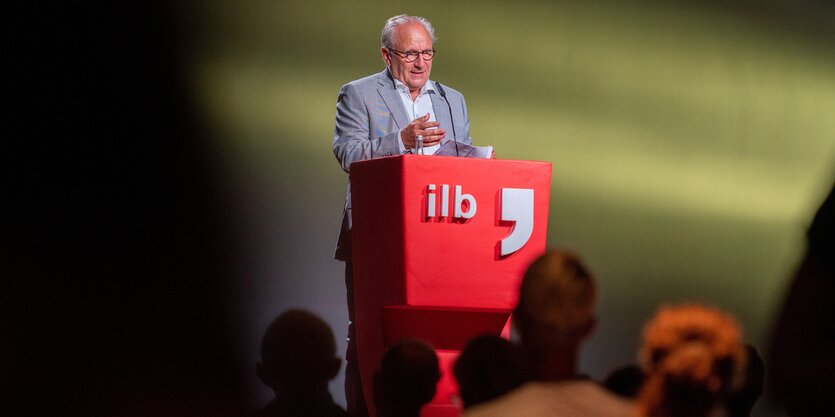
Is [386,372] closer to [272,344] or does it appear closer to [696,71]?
[272,344]

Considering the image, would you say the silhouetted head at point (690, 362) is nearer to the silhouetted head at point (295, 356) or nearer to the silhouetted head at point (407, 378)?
the silhouetted head at point (407, 378)

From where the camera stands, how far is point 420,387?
216 cm

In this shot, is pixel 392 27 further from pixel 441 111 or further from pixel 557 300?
pixel 557 300

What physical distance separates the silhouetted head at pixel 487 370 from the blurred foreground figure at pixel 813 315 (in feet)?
1.67

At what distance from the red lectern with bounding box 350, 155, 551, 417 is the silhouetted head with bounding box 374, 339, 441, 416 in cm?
27

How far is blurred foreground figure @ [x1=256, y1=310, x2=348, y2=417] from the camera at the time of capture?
3381mm

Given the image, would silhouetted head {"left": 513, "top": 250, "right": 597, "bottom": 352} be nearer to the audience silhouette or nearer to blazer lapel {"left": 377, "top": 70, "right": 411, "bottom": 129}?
the audience silhouette

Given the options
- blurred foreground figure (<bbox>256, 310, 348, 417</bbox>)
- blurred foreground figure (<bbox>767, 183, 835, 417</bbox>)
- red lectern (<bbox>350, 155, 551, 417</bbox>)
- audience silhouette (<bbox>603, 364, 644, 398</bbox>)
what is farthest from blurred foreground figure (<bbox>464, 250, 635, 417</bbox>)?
blurred foreground figure (<bbox>256, 310, 348, 417</bbox>)

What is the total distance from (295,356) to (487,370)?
4.78 feet

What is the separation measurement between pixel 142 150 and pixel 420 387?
158cm

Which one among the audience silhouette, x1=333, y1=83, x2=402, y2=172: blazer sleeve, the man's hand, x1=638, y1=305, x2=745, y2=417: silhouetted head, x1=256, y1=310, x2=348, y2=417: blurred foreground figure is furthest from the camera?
x1=256, y1=310, x2=348, y2=417: blurred foreground figure

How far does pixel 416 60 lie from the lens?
3.18m

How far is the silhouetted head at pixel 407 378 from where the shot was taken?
2.14m

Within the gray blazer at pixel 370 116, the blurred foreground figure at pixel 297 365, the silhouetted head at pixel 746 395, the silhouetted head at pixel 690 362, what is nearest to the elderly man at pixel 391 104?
the gray blazer at pixel 370 116
